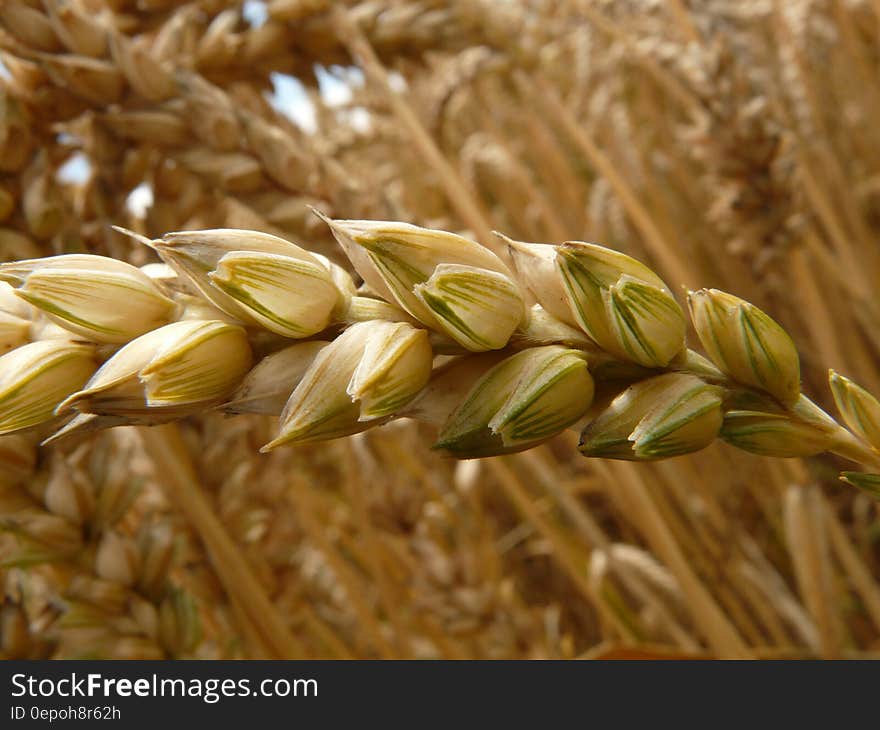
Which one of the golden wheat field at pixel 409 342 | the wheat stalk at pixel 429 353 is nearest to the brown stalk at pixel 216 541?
the golden wheat field at pixel 409 342

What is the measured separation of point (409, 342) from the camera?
27cm

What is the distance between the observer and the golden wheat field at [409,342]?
10.6 inches

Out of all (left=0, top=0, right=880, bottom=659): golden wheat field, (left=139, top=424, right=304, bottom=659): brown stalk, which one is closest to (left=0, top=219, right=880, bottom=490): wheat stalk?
(left=0, top=0, right=880, bottom=659): golden wheat field

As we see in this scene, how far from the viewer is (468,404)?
0.27 meters

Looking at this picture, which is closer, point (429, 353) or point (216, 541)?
point (429, 353)

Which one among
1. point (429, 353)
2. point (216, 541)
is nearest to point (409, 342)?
point (429, 353)

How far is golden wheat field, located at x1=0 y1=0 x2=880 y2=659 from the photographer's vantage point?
0.27 metres

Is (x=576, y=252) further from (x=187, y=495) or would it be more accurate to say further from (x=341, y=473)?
(x=341, y=473)

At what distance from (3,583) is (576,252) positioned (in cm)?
42

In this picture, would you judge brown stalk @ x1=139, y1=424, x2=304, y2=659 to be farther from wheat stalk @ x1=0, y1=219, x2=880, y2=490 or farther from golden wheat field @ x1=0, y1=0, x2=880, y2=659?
wheat stalk @ x1=0, y1=219, x2=880, y2=490

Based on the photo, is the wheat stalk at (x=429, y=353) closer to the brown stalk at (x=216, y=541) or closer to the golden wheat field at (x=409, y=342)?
the golden wheat field at (x=409, y=342)

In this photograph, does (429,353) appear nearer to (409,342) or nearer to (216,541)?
(409,342)

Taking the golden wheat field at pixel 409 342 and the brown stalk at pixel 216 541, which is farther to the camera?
the brown stalk at pixel 216 541

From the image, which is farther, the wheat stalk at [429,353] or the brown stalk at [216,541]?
the brown stalk at [216,541]
